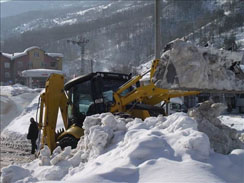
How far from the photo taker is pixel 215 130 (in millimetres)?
5117

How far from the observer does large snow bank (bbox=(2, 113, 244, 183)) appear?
3488 mm

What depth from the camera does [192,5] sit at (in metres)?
99.4

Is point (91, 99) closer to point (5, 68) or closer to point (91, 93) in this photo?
point (91, 93)

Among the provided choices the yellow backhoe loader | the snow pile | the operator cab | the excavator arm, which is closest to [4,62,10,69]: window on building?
the snow pile

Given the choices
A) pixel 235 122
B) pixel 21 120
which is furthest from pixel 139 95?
pixel 21 120

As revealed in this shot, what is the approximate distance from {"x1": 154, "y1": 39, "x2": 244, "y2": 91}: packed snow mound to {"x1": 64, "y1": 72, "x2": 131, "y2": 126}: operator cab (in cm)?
177

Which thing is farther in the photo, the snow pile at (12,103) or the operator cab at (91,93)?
the snow pile at (12,103)

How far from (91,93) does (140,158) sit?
10.8 ft

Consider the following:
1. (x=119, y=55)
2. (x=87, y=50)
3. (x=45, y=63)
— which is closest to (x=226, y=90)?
(x=45, y=63)

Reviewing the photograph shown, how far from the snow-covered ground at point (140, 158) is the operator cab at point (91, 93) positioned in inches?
52.1

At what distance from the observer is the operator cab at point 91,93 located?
6.78m

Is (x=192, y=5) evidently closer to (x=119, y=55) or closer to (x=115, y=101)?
(x=119, y=55)

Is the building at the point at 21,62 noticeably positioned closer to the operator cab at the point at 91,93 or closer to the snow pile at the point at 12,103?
the snow pile at the point at 12,103

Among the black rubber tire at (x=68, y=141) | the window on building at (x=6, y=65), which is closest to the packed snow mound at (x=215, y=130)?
the black rubber tire at (x=68, y=141)
